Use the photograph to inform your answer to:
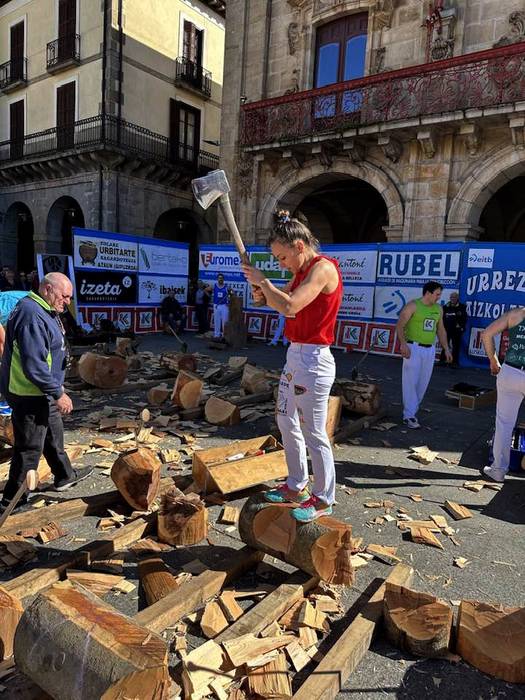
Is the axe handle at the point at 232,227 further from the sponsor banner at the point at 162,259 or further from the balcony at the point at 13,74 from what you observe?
the balcony at the point at 13,74

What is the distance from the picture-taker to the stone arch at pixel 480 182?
44.4 feet

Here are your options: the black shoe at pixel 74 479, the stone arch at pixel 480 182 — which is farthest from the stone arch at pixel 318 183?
the black shoe at pixel 74 479

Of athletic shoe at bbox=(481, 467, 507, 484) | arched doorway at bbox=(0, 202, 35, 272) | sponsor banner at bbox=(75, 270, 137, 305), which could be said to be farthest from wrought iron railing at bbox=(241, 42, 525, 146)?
arched doorway at bbox=(0, 202, 35, 272)

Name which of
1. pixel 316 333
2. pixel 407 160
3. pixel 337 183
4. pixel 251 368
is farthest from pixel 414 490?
pixel 337 183

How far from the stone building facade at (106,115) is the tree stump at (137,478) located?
19.7 metres

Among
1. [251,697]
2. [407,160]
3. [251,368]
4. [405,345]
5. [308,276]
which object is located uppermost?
[407,160]

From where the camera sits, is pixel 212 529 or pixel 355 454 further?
pixel 355 454

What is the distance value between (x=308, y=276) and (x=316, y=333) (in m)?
0.37

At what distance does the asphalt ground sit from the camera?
2.44 metres

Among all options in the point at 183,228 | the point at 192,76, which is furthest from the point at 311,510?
the point at 192,76

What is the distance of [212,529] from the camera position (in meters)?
3.80

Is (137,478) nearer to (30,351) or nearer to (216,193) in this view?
(30,351)

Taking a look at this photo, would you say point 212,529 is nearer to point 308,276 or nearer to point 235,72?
point 308,276

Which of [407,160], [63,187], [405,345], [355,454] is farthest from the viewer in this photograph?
[63,187]
